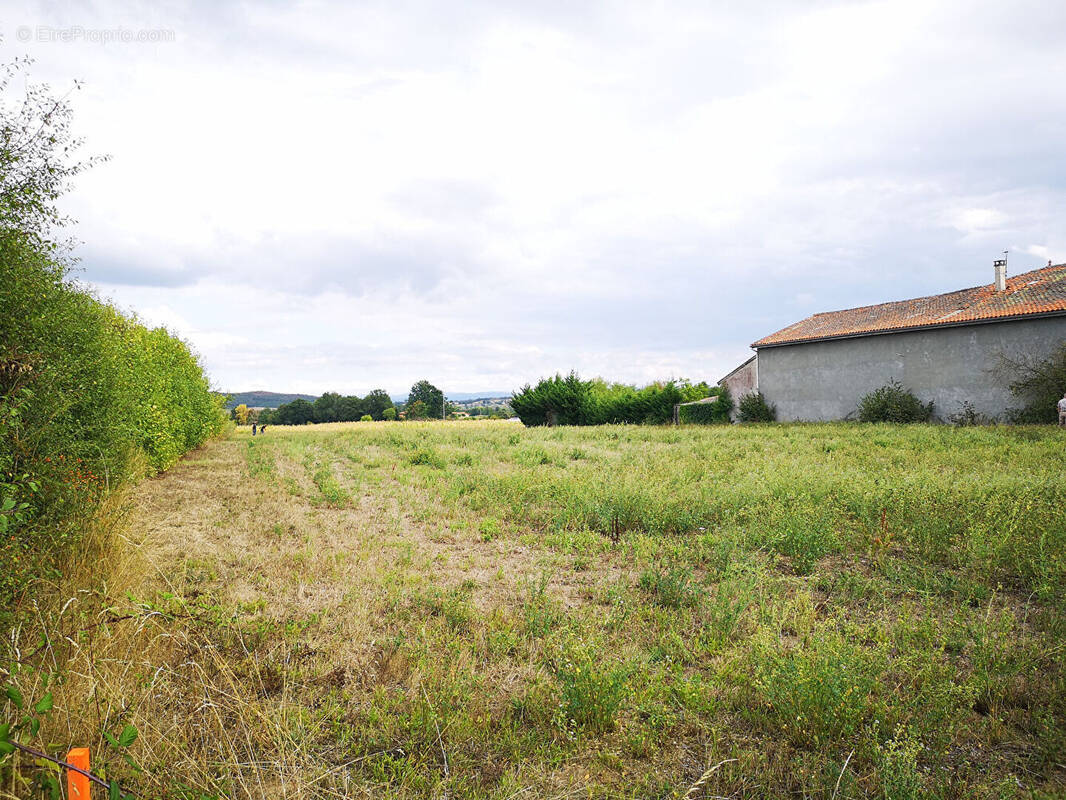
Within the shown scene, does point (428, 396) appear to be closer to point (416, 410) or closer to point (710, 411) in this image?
point (416, 410)

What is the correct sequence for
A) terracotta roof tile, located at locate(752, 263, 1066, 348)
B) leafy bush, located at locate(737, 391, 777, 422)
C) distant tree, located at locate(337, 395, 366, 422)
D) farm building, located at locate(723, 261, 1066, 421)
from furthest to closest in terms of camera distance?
distant tree, located at locate(337, 395, 366, 422) < leafy bush, located at locate(737, 391, 777, 422) < terracotta roof tile, located at locate(752, 263, 1066, 348) < farm building, located at locate(723, 261, 1066, 421)

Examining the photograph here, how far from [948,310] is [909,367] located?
9.92 feet

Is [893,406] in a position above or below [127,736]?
above

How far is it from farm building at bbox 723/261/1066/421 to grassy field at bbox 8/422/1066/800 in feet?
56.4

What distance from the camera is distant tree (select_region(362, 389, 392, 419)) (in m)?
78.8

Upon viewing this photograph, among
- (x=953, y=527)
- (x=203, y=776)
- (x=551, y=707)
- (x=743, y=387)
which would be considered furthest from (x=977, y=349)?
(x=203, y=776)

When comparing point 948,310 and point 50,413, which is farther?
point 948,310

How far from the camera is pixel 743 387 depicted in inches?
1246

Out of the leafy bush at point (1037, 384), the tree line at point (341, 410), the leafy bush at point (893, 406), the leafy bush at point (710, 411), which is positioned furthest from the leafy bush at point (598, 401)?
the tree line at point (341, 410)

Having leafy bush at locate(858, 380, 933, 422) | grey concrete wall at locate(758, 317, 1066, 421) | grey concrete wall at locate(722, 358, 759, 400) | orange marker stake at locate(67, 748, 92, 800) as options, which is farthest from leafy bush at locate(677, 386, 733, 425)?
orange marker stake at locate(67, 748, 92, 800)

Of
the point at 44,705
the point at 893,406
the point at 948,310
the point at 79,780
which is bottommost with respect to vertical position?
the point at 79,780

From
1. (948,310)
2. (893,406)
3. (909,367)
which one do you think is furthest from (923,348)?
(893,406)

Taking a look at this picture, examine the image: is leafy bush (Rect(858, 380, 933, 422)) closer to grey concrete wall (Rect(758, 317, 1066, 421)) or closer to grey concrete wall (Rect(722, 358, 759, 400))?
grey concrete wall (Rect(758, 317, 1066, 421))

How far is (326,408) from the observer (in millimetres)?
77500
